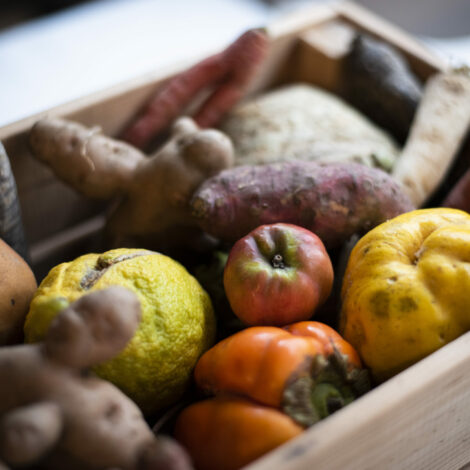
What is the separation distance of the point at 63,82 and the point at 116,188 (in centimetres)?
70

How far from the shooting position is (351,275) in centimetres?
62

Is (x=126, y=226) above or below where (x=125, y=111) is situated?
below

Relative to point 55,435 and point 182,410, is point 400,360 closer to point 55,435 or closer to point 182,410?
point 182,410

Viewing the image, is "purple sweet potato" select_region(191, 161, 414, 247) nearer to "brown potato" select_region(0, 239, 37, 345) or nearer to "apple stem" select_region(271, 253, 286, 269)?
"apple stem" select_region(271, 253, 286, 269)

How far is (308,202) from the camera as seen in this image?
0.71 metres

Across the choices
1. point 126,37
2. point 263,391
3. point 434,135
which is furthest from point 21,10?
point 263,391

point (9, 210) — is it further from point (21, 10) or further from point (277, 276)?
point (21, 10)

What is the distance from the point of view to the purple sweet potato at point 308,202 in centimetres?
71

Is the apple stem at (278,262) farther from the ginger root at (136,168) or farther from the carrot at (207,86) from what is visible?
the carrot at (207,86)

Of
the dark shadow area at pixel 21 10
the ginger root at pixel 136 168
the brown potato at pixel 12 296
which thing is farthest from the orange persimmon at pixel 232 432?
the dark shadow area at pixel 21 10

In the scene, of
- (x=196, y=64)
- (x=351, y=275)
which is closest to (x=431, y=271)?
(x=351, y=275)

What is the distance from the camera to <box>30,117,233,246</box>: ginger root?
77cm

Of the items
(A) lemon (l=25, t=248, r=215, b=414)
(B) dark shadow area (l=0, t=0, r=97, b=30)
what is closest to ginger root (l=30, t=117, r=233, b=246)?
(A) lemon (l=25, t=248, r=215, b=414)

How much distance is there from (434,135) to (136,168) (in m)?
0.47
